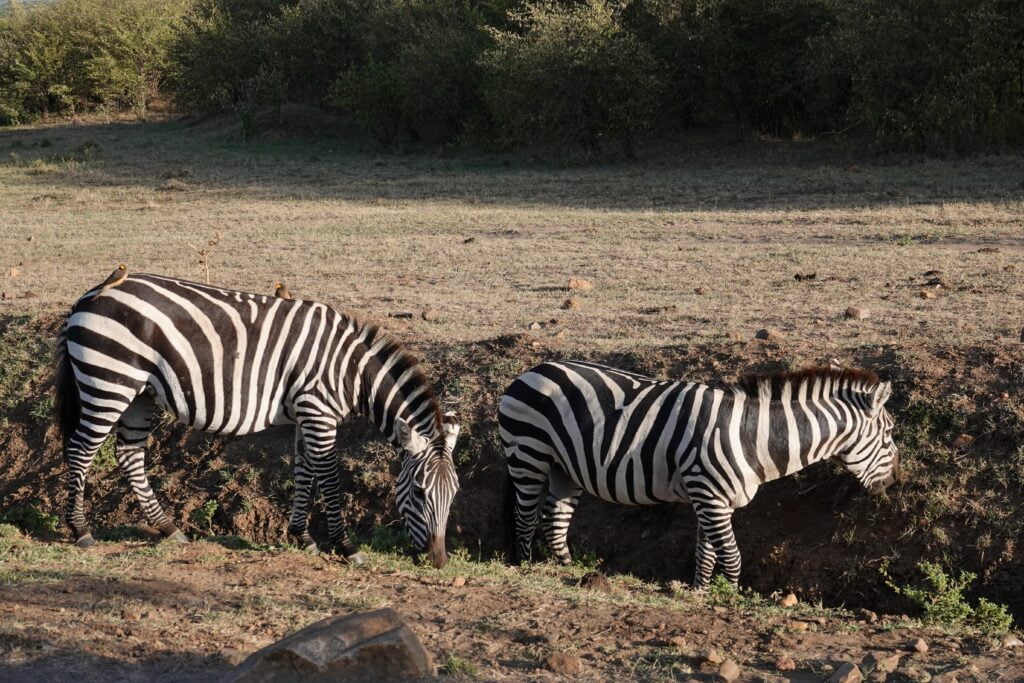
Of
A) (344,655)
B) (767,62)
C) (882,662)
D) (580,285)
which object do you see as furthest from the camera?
(767,62)

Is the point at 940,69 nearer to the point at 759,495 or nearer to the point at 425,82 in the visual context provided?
the point at 425,82

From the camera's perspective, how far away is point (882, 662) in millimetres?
5387

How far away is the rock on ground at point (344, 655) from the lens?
14.8ft

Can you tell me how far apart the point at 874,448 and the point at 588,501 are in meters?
2.22

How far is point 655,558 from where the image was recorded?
25.8 feet

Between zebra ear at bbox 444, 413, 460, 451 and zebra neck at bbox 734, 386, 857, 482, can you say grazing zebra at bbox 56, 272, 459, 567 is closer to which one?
zebra ear at bbox 444, 413, 460, 451

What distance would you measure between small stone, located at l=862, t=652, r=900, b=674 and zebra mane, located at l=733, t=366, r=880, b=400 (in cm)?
190

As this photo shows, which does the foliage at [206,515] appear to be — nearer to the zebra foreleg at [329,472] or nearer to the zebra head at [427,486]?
the zebra foreleg at [329,472]

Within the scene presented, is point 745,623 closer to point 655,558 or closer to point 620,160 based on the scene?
point 655,558

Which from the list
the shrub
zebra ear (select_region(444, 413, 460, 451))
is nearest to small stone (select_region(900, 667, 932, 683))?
zebra ear (select_region(444, 413, 460, 451))

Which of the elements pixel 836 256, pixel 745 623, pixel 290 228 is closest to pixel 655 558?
pixel 745 623

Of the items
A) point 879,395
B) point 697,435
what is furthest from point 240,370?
point 879,395

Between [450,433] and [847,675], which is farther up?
[450,433]

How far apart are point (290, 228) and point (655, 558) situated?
11785 mm
